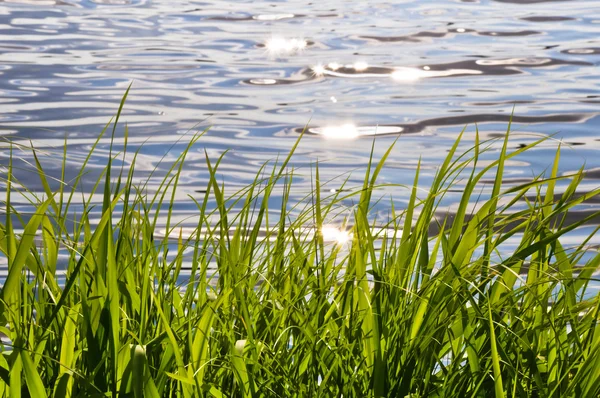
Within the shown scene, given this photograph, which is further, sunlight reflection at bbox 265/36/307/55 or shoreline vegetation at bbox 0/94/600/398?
sunlight reflection at bbox 265/36/307/55

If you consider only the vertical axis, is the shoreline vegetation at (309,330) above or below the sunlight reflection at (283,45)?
above

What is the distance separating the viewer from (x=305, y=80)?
875cm

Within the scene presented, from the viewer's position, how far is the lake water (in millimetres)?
6352

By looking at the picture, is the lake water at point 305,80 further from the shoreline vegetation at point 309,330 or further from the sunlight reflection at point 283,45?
the shoreline vegetation at point 309,330

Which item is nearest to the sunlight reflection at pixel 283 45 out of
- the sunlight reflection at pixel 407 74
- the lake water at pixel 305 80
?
the lake water at pixel 305 80

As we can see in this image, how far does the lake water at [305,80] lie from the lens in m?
6.35

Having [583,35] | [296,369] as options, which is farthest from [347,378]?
[583,35]

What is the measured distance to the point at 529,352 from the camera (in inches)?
64.6

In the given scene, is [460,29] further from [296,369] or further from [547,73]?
[296,369]

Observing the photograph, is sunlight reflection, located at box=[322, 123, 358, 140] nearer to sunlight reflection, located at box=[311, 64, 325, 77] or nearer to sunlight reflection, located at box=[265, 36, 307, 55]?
sunlight reflection, located at box=[311, 64, 325, 77]

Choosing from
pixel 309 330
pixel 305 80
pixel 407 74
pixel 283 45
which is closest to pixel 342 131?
pixel 305 80

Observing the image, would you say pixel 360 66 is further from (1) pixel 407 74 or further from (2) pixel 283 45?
(2) pixel 283 45

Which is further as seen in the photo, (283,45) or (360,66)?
(283,45)

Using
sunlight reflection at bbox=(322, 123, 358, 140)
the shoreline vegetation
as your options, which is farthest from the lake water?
the shoreline vegetation
